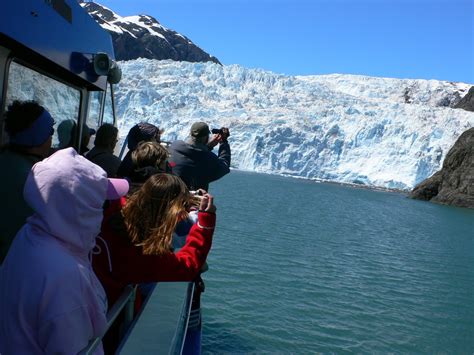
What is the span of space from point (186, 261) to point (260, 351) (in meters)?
3.61

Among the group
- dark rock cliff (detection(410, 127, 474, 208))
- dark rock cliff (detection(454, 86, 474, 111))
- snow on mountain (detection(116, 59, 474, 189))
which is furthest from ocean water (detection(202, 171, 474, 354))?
dark rock cliff (detection(454, 86, 474, 111))

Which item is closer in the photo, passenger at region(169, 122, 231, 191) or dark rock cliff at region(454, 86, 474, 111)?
passenger at region(169, 122, 231, 191)

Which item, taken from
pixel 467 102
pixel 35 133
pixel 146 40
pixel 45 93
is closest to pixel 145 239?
pixel 35 133

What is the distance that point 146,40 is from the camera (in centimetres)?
10575

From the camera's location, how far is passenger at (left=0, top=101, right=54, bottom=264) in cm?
204

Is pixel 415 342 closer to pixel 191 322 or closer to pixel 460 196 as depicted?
pixel 191 322

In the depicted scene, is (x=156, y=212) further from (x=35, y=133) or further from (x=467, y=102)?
(x=467, y=102)

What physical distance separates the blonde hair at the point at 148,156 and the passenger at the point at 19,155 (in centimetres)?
38

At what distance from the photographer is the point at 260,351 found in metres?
5.10

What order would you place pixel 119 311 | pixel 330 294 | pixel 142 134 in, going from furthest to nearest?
pixel 330 294 → pixel 142 134 → pixel 119 311

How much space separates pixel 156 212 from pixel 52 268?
56cm

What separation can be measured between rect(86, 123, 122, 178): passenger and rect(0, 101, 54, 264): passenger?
0.85 meters

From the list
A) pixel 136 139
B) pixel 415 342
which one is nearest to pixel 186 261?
pixel 136 139

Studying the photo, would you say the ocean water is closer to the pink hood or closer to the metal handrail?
the metal handrail
